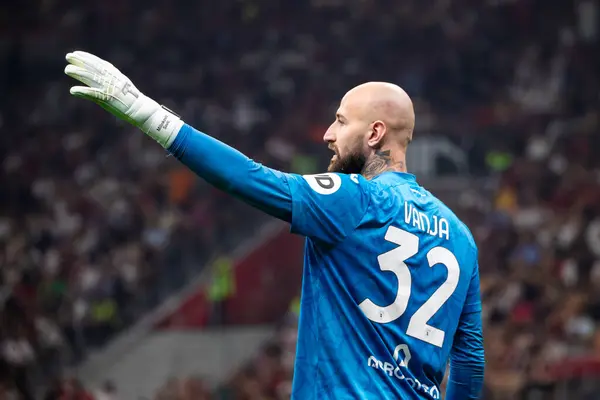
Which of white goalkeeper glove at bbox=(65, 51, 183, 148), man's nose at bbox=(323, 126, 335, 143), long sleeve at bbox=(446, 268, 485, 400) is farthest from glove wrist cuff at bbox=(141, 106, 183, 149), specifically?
long sleeve at bbox=(446, 268, 485, 400)

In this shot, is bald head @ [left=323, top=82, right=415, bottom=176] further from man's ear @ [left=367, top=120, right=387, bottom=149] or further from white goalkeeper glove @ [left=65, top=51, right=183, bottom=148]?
white goalkeeper glove @ [left=65, top=51, right=183, bottom=148]

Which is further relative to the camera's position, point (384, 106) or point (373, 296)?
point (384, 106)

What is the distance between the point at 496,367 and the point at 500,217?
297 cm

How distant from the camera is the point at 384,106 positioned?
11.3ft

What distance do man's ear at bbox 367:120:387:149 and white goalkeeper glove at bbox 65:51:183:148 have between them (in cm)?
73

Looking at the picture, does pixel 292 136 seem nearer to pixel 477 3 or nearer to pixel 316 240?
pixel 477 3

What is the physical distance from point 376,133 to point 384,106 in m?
0.09

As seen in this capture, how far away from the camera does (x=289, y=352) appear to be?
10.4 m

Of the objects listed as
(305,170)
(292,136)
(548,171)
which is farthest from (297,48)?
(548,171)

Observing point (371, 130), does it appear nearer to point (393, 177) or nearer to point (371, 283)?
point (393, 177)

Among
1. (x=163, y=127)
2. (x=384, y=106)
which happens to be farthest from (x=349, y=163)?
(x=163, y=127)

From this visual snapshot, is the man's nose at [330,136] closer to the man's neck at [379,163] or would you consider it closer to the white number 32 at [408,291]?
the man's neck at [379,163]

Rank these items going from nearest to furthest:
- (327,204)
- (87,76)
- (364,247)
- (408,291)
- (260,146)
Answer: (87,76) < (327,204) < (364,247) < (408,291) < (260,146)

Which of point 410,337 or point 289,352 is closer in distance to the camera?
point 410,337
